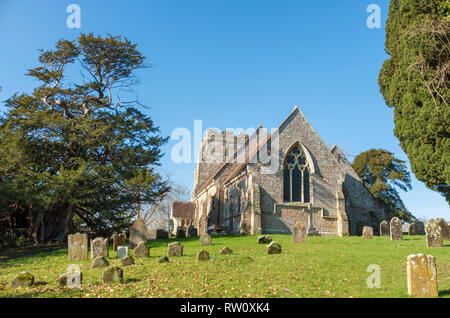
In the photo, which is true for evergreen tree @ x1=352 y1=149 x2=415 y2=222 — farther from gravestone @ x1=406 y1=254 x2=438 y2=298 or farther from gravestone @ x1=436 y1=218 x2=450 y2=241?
gravestone @ x1=406 y1=254 x2=438 y2=298

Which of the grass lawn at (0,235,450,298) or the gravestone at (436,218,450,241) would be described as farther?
the gravestone at (436,218,450,241)

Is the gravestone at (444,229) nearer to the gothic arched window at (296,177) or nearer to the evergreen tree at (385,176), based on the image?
the gothic arched window at (296,177)

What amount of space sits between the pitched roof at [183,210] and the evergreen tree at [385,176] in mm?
19482

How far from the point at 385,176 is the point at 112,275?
29.1 meters

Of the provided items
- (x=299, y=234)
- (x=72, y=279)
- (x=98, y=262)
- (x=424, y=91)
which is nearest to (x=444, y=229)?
(x=424, y=91)

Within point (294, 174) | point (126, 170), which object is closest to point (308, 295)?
point (126, 170)

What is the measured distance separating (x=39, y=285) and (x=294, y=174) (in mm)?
17938

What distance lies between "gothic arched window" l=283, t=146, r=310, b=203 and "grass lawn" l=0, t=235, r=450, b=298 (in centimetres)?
1039

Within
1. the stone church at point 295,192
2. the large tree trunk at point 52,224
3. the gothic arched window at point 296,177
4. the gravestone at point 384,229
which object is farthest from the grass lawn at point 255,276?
the gothic arched window at point 296,177

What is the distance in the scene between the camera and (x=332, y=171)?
2419 centimetres

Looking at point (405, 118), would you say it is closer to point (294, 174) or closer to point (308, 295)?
point (294, 174)

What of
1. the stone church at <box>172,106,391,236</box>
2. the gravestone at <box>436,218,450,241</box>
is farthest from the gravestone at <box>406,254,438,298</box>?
the stone church at <box>172,106,391,236</box>

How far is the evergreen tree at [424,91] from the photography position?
47.2 feet

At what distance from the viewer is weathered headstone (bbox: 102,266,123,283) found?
8562 mm
